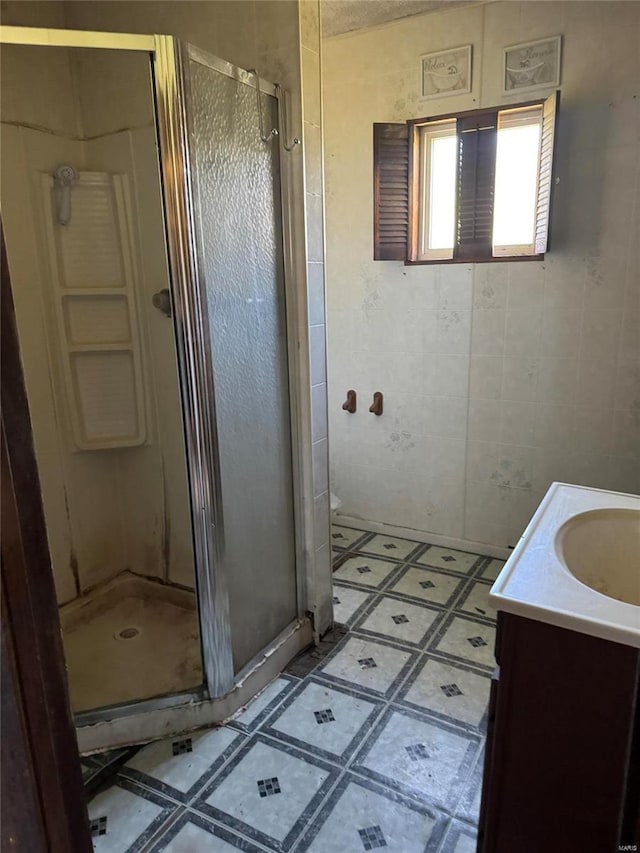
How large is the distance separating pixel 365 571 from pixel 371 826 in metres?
1.38

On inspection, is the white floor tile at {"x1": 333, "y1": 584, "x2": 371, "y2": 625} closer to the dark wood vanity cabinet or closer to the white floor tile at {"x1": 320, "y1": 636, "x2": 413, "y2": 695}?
the white floor tile at {"x1": 320, "y1": 636, "x2": 413, "y2": 695}

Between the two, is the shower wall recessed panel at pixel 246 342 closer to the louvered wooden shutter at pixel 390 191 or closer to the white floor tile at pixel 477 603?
the white floor tile at pixel 477 603

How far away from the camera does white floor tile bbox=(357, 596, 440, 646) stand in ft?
7.47

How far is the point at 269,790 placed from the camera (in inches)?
61.5

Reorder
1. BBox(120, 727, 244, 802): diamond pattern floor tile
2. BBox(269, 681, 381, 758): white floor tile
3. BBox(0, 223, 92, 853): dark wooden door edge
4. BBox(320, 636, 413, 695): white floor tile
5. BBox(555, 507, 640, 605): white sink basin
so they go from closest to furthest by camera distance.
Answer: BBox(0, 223, 92, 853): dark wooden door edge → BBox(555, 507, 640, 605): white sink basin → BBox(120, 727, 244, 802): diamond pattern floor tile → BBox(269, 681, 381, 758): white floor tile → BBox(320, 636, 413, 695): white floor tile

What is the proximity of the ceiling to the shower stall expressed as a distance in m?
0.98

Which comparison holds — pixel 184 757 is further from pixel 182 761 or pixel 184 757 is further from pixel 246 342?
pixel 246 342

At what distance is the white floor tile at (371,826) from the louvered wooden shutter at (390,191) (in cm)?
224

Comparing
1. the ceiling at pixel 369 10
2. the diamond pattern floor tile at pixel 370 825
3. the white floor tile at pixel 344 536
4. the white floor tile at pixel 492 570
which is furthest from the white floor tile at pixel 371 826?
the ceiling at pixel 369 10

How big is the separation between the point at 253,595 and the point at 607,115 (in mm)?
2338

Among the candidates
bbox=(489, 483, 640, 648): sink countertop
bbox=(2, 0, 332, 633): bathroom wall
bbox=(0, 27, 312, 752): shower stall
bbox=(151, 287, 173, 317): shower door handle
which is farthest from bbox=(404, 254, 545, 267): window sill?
bbox=(489, 483, 640, 648): sink countertop

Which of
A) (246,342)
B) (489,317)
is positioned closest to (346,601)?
(246,342)

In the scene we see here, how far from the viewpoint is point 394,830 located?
4.73ft

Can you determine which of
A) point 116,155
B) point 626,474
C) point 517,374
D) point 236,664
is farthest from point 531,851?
point 116,155
